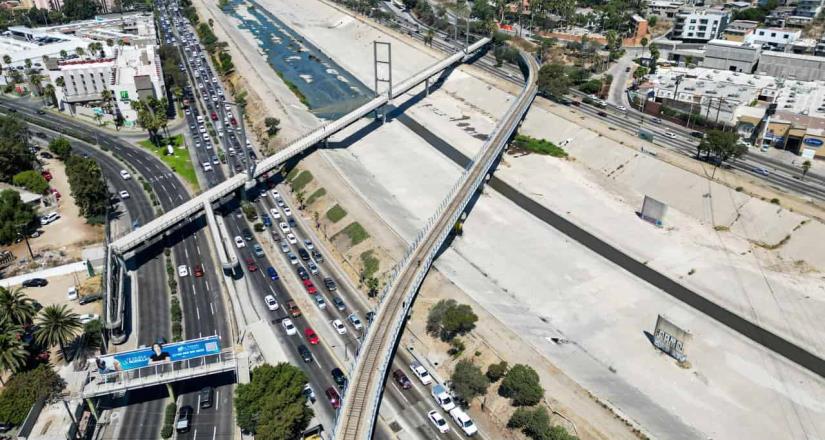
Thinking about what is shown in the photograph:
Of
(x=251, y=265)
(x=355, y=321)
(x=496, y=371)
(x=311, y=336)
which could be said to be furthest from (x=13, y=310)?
(x=496, y=371)

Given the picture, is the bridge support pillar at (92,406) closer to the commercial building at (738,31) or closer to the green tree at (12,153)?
the green tree at (12,153)

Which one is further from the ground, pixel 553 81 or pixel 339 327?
pixel 553 81

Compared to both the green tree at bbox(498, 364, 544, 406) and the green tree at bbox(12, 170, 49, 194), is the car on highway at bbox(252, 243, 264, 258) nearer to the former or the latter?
the green tree at bbox(12, 170, 49, 194)

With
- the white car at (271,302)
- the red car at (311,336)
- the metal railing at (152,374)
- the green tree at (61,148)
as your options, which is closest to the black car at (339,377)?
the red car at (311,336)

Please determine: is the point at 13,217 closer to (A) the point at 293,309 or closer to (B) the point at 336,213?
(B) the point at 336,213

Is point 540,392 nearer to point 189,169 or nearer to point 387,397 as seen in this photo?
point 387,397

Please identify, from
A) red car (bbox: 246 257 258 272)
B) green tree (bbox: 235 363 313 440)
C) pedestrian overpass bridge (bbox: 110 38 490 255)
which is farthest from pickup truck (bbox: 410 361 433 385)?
pedestrian overpass bridge (bbox: 110 38 490 255)
